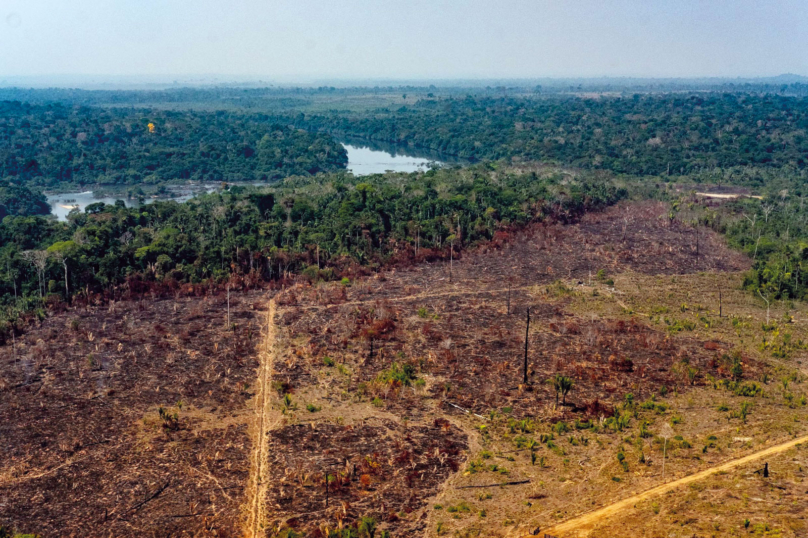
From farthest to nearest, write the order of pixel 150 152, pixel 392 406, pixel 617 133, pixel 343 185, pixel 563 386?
pixel 617 133 < pixel 150 152 < pixel 343 185 < pixel 392 406 < pixel 563 386

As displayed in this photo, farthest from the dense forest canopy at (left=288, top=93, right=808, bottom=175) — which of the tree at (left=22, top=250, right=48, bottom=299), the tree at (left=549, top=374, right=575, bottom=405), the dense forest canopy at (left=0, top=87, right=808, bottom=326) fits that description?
the tree at (left=22, top=250, right=48, bottom=299)

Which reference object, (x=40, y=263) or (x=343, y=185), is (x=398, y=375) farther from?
(x=343, y=185)

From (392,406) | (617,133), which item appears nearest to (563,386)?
(392,406)

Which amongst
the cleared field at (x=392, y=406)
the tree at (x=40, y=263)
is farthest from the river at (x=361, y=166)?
the cleared field at (x=392, y=406)

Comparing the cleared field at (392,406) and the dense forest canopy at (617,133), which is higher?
the dense forest canopy at (617,133)

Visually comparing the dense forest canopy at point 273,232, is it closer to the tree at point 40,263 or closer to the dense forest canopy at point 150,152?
the tree at point 40,263

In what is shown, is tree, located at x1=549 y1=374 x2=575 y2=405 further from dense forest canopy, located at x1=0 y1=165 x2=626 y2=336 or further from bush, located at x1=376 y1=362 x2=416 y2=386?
dense forest canopy, located at x1=0 y1=165 x2=626 y2=336

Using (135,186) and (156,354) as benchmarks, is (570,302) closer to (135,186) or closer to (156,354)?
(156,354)
